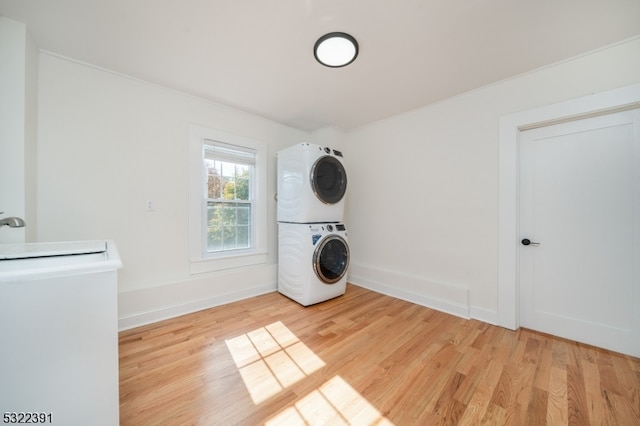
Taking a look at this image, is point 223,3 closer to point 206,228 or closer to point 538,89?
point 206,228

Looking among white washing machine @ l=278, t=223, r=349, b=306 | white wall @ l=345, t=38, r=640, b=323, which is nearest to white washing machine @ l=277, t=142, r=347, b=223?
white washing machine @ l=278, t=223, r=349, b=306

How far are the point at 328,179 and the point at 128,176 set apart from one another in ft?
6.95

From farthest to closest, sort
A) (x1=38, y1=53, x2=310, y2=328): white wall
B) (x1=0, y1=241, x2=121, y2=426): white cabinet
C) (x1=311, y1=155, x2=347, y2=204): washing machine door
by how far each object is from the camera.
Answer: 1. (x1=311, y1=155, x2=347, y2=204): washing machine door
2. (x1=38, y1=53, x2=310, y2=328): white wall
3. (x1=0, y1=241, x2=121, y2=426): white cabinet

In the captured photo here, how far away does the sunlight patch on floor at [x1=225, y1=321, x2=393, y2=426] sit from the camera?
123 centimetres

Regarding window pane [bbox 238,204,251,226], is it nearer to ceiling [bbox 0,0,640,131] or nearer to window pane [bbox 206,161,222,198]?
window pane [bbox 206,161,222,198]

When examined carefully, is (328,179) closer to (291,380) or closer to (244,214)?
(244,214)

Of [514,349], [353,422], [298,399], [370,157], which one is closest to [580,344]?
[514,349]

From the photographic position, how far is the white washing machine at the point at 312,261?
2635 mm

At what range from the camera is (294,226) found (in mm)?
2801

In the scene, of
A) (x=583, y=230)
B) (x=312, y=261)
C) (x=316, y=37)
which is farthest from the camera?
(x=312, y=261)

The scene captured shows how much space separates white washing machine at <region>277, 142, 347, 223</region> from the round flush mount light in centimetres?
94

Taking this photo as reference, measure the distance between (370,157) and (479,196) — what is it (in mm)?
1524

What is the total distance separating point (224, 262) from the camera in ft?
9.17

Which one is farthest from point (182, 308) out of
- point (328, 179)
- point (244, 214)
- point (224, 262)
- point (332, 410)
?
point (328, 179)
